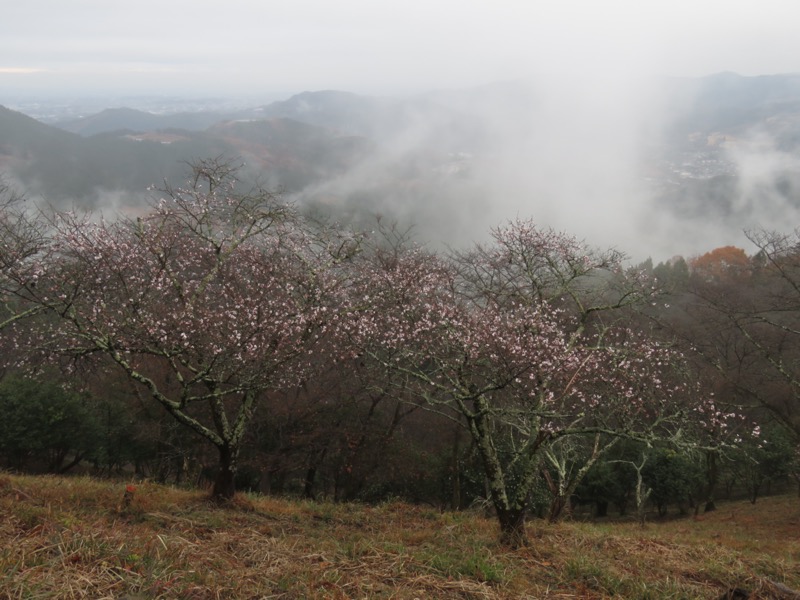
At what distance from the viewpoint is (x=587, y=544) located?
302 inches

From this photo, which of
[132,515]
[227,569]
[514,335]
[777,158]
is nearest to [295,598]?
[227,569]

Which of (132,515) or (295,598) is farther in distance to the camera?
(132,515)

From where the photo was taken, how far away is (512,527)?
739cm

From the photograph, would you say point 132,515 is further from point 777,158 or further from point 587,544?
point 777,158

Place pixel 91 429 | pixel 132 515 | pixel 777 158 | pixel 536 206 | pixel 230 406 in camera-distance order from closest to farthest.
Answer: pixel 132 515 → pixel 230 406 → pixel 91 429 → pixel 536 206 → pixel 777 158

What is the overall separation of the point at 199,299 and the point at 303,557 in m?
5.66

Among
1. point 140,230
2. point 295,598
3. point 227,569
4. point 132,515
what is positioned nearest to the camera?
point 295,598

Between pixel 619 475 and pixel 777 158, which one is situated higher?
pixel 777 158

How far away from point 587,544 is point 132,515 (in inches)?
268

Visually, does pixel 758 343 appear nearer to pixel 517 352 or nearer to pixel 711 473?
Answer: pixel 711 473

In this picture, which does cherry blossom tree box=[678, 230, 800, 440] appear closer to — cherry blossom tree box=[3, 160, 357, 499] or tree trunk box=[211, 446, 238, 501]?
cherry blossom tree box=[3, 160, 357, 499]

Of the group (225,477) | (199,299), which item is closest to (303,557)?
(225,477)

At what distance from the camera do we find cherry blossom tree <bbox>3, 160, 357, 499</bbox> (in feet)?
25.4

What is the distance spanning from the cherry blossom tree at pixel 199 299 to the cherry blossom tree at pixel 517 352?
1.55m
